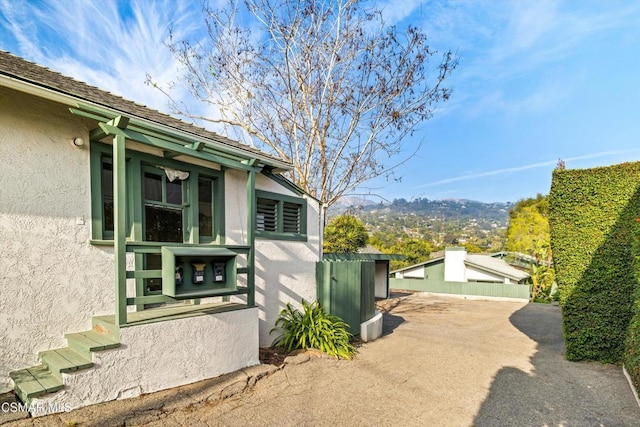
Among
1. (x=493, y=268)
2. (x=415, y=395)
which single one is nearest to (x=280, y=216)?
(x=415, y=395)

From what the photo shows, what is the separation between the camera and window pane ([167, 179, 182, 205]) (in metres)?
5.40

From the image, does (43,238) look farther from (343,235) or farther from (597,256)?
(343,235)

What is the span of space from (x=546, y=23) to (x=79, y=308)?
41.8 feet

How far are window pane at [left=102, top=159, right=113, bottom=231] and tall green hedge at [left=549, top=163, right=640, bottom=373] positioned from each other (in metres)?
8.74

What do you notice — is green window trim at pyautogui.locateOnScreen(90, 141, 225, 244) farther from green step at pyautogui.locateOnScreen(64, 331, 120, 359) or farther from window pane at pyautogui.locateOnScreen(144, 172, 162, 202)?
green step at pyautogui.locateOnScreen(64, 331, 120, 359)

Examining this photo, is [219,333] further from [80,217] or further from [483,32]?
[483,32]

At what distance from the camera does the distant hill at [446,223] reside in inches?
2178

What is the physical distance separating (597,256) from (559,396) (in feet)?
10.4

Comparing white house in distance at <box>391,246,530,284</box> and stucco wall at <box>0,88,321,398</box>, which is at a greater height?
stucco wall at <box>0,88,321,398</box>

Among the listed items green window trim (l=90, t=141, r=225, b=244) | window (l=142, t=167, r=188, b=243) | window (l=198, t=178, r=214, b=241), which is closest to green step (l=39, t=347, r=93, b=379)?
green window trim (l=90, t=141, r=225, b=244)

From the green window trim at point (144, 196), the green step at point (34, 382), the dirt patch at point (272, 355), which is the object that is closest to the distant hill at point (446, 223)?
the dirt patch at point (272, 355)

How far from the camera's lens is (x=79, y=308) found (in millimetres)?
4312

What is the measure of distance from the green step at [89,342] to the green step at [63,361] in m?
0.06

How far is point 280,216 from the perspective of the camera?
701cm
